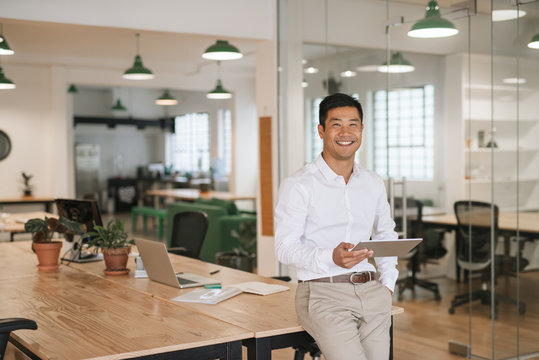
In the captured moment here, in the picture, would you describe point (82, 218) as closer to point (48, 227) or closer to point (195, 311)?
point (48, 227)

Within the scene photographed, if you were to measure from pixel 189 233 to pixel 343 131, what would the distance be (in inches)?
113

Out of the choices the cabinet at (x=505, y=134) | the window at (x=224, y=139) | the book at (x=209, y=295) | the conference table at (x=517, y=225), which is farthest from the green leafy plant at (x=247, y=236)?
the window at (x=224, y=139)

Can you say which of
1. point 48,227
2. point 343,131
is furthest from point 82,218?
point 343,131

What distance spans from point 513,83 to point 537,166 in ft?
1.92

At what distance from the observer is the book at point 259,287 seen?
11.2 ft

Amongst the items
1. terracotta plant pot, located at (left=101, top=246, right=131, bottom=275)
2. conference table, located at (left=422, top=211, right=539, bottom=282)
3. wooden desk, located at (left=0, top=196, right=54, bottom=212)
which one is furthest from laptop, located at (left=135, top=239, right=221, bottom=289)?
wooden desk, located at (left=0, top=196, right=54, bottom=212)

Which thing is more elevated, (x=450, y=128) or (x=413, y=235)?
(x=450, y=128)

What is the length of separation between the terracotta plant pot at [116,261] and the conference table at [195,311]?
6 cm

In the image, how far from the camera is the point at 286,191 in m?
2.81

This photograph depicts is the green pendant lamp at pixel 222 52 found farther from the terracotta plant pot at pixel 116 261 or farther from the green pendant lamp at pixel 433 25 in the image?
the terracotta plant pot at pixel 116 261

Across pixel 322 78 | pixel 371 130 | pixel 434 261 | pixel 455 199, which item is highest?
pixel 322 78

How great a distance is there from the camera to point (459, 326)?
586cm

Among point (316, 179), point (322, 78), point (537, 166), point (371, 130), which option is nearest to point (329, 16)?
point (322, 78)

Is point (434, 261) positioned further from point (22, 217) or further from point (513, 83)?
point (22, 217)
